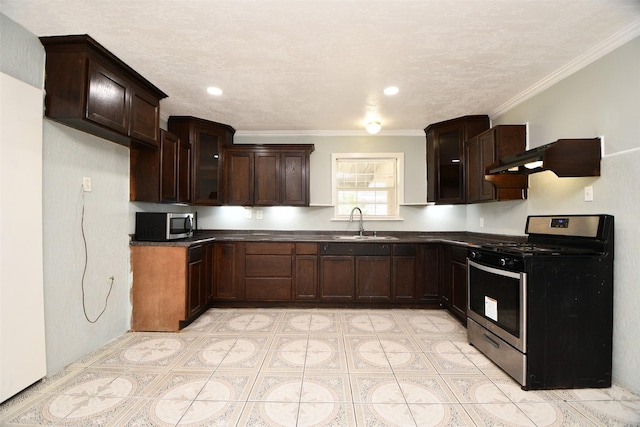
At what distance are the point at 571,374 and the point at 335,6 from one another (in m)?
2.90

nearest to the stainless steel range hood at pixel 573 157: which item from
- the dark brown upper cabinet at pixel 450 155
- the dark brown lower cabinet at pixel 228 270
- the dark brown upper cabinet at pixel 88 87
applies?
the dark brown upper cabinet at pixel 450 155

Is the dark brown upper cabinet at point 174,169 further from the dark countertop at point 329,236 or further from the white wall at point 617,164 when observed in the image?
the white wall at point 617,164

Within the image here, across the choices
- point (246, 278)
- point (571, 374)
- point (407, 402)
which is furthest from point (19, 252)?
point (571, 374)

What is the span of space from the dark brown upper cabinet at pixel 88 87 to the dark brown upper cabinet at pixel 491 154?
3429 millimetres

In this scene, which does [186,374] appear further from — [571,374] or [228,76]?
[571,374]

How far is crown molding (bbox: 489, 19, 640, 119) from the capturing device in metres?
1.95

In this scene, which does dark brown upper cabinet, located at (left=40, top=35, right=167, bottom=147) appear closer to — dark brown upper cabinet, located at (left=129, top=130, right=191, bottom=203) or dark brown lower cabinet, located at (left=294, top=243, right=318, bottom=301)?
dark brown upper cabinet, located at (left=129, top=130, right=191, bottom=203)

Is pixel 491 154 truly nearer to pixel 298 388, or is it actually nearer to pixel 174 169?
pixel 298 388

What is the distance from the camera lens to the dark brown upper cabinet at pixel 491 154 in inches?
116

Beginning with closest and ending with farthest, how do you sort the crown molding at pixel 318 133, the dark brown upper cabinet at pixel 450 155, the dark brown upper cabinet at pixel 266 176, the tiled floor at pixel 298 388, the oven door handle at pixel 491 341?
the tiled floor at pixel 298 388 → the oven door handle at pixel 491 341 → the dark brown upper cabinet at pixel 450 155 → the dark brown upper cabinet at pixel 266 176 → the crown molding at pixel 318 133

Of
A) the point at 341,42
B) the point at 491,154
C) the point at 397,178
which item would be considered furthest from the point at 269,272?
the point at 491,154

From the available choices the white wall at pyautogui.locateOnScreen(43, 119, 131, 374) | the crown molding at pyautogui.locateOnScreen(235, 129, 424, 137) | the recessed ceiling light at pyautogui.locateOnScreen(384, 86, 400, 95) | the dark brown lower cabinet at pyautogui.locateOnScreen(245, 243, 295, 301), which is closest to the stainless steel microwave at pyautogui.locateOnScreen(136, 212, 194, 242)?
the white wall at pyautogui.locateOnScreen(43, 119, 131, 374)

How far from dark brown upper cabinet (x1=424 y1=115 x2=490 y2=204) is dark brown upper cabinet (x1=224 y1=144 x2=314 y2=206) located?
1712mm

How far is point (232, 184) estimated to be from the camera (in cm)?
406
